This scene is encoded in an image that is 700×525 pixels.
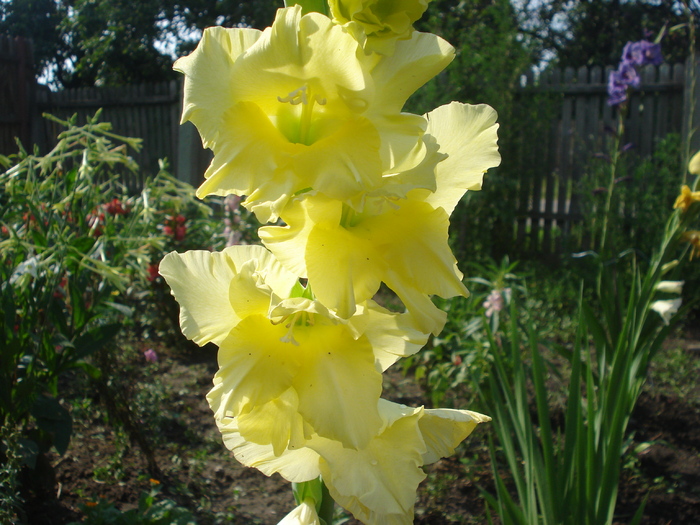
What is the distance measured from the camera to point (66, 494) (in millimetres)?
2283

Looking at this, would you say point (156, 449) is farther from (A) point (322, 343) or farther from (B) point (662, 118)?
(B) point (662, 118)

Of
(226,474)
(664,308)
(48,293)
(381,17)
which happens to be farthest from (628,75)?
(381,17)

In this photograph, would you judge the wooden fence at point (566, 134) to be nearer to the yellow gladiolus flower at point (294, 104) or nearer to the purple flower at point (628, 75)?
the purple flower at point (628, 75)

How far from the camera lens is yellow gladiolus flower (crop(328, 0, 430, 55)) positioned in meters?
0.68

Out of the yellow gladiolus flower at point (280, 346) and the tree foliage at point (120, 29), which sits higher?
the tree foliage at point (120, 29)

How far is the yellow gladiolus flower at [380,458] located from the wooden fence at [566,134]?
18.2ft

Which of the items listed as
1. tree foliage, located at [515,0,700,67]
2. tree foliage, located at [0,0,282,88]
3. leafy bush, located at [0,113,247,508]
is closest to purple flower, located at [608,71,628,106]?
leafy bush, located at [0,113,247,508]

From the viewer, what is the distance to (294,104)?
69 cm

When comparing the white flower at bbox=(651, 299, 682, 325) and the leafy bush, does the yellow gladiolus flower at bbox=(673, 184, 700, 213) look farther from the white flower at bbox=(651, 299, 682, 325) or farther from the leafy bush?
the leafy bush

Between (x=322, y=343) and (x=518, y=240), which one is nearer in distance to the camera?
(x=322, y=343)

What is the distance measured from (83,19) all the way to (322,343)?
11612 mm

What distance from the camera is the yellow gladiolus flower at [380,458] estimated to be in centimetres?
77

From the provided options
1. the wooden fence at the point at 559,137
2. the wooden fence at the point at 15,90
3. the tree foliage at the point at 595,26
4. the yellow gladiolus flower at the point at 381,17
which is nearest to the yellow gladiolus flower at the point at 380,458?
the yellow gladiolus flower at the point at 381,17

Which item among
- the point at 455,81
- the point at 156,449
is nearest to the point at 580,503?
the point at 156,449
